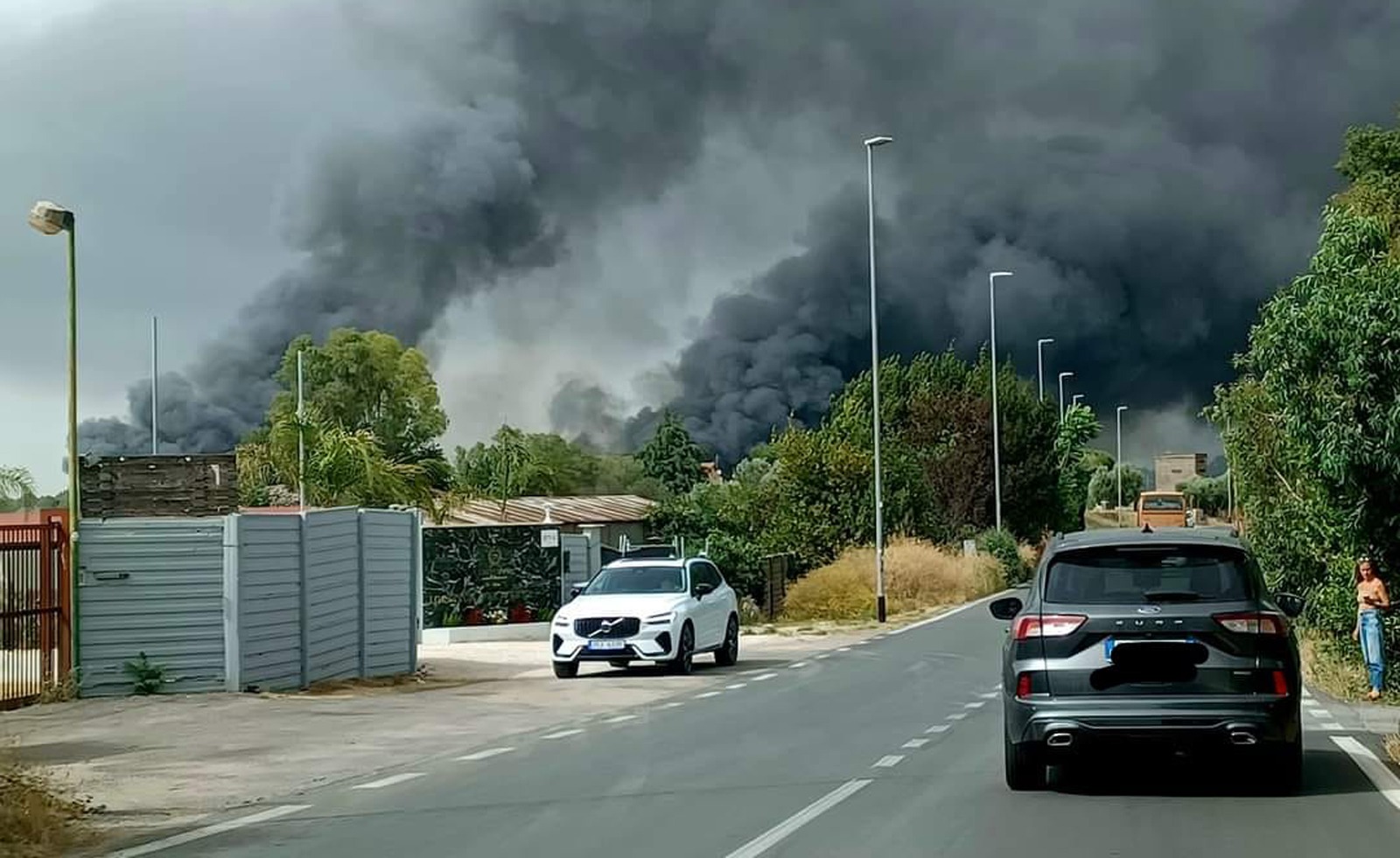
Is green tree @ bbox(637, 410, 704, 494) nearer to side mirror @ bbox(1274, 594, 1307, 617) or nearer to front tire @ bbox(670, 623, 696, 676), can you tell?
front tire @ bbox(670, 623, 696, 676)

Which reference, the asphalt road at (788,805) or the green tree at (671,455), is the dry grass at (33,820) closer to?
the asphalt road at (788,805)

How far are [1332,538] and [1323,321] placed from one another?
410 centimetres

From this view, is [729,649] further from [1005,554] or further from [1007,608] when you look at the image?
[1005,554]

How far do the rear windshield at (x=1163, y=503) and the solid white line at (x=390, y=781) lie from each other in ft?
215

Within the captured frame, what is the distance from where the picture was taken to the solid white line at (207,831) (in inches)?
422

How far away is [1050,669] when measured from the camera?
11.9 meters

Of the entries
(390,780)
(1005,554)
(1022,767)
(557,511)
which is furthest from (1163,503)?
(1022,767)

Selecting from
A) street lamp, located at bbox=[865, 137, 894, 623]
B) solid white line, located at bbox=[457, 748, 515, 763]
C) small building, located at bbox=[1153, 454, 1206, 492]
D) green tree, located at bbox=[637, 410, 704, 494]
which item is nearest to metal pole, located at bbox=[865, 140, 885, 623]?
street lamp, located at bbox=[865, 137, 894, 623]

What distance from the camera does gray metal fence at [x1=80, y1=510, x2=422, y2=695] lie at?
73.9 feet

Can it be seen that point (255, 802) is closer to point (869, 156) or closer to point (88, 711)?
point (88, 711)

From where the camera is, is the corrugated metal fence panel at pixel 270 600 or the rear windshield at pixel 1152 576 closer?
the rear windshield at pixel 1152 576

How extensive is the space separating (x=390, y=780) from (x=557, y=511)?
55629 millimetres

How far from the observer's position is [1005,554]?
6712 centimetres

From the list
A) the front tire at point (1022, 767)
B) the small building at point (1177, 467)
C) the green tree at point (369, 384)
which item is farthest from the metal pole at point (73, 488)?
the small building at point (1177, 467)
